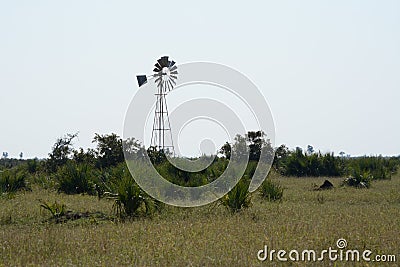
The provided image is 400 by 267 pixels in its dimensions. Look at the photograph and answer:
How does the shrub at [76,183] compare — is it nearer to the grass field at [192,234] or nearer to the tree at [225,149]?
the grass field at [192,234]

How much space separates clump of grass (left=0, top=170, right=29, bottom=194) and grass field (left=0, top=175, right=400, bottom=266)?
5158 mm

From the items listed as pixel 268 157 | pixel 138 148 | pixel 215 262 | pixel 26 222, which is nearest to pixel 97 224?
pixel 26 222

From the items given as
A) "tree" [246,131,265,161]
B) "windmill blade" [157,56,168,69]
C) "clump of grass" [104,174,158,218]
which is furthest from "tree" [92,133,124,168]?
"clump of grass" [104,174,158,218]

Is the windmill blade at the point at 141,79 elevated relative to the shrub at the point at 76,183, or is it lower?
elevated

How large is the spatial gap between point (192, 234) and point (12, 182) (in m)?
12.3

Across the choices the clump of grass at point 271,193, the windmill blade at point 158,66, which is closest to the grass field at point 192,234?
the clump of grass at point 271,193

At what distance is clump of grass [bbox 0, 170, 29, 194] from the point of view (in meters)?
20.2

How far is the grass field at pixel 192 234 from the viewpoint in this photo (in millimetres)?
8320

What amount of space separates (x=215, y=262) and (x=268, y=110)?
890cm

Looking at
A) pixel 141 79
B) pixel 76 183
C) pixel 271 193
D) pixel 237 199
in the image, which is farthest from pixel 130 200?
pixel 141 79

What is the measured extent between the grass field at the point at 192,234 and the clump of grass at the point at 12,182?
16.9 ft

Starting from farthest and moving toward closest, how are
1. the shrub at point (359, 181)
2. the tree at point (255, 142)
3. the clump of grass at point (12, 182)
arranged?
the tree at point (255, 142), the shrub at point (359, 181), the clump of grass at point (12, 182)

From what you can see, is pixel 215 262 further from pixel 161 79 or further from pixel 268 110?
pixel 161 79

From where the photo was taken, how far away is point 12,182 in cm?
2048
